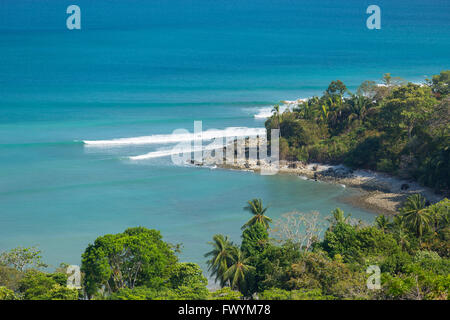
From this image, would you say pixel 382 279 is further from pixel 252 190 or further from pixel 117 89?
pixel 117 89

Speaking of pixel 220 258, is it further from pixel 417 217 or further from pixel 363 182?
pixel 363 182

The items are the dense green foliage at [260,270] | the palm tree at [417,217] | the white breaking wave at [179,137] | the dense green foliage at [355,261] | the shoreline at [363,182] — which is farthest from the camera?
the white breaking wave at [179,137]

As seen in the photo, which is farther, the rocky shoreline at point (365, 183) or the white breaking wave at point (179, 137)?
the white breaking wave at point (179, 137)

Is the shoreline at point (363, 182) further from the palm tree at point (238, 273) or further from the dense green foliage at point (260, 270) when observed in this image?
the palm tree at point (238, 273)

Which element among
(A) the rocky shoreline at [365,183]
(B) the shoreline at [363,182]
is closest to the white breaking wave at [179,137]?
(B) the shoreline at [363,182]
